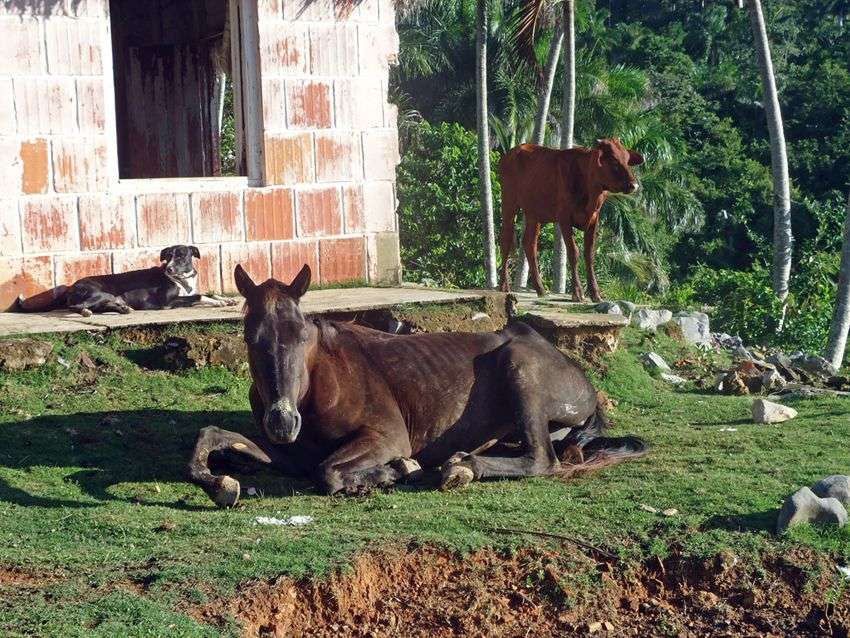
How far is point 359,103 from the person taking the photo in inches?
520

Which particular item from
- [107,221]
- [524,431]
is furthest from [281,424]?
[107,221]

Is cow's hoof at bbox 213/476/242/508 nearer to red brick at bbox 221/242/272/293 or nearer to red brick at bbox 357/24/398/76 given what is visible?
red brick at bbox 221/242/272/293

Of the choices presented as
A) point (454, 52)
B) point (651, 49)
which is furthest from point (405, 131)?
point (651, 49)

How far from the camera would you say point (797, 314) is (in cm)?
1656

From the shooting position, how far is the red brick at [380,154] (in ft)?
43.5

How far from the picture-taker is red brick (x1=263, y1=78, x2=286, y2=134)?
12617 millimetres

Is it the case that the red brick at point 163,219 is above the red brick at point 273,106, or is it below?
below

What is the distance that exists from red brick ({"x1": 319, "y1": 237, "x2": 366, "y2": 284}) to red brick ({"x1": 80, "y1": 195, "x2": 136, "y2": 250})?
2.03m

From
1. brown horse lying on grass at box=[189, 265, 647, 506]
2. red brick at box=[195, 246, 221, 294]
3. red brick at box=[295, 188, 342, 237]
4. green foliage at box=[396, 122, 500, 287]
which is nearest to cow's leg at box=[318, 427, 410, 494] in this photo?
brown horse lying on grass at box=[189, 265, 647, 506]

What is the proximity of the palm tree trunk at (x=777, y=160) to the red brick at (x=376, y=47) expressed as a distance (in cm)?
692

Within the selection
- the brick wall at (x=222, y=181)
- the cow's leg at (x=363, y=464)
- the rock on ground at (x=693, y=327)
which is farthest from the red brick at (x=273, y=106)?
the cow's leg at (x=363, y=464)

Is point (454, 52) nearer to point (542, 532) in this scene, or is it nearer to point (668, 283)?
point (668, 283)

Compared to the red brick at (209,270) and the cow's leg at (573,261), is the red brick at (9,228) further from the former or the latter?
the cow's leg at (573,261)

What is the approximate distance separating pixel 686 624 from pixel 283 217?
7451 mm
